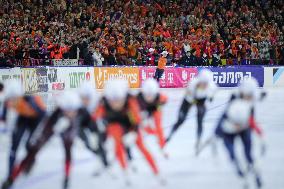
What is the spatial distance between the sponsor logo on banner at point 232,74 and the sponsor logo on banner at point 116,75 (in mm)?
3413

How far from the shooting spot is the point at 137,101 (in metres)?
5.78

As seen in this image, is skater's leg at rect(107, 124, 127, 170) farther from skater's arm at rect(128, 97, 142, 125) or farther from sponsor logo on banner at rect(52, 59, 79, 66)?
sponsor logo on banner at rect(52, 59, 79, 66)

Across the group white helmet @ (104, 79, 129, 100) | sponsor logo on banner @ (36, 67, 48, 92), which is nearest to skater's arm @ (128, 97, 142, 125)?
white helmet @ (104, 79, 129, 100)

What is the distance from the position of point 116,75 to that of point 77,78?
1.86 meters

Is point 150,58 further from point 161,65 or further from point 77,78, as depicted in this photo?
point 77,78

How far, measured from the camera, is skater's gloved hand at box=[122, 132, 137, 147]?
217 inches

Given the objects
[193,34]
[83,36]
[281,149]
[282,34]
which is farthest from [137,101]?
[282,34]

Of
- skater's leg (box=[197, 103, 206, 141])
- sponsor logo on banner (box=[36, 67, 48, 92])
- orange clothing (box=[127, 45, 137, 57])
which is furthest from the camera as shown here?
orange clothing (box=[127, 45, 137, 57])

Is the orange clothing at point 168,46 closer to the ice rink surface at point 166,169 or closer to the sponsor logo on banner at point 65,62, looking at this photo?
the sponsor logo on banner at point 65,62

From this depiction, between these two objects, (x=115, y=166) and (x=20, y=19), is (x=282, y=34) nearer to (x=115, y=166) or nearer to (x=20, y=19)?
(x=20, y=19)

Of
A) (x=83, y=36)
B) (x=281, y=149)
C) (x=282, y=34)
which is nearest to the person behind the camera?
(x=281, y=149)

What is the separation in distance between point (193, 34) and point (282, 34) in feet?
14.7

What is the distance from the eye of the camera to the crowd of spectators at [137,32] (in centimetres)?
1841

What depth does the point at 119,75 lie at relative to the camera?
1966 centimetres
